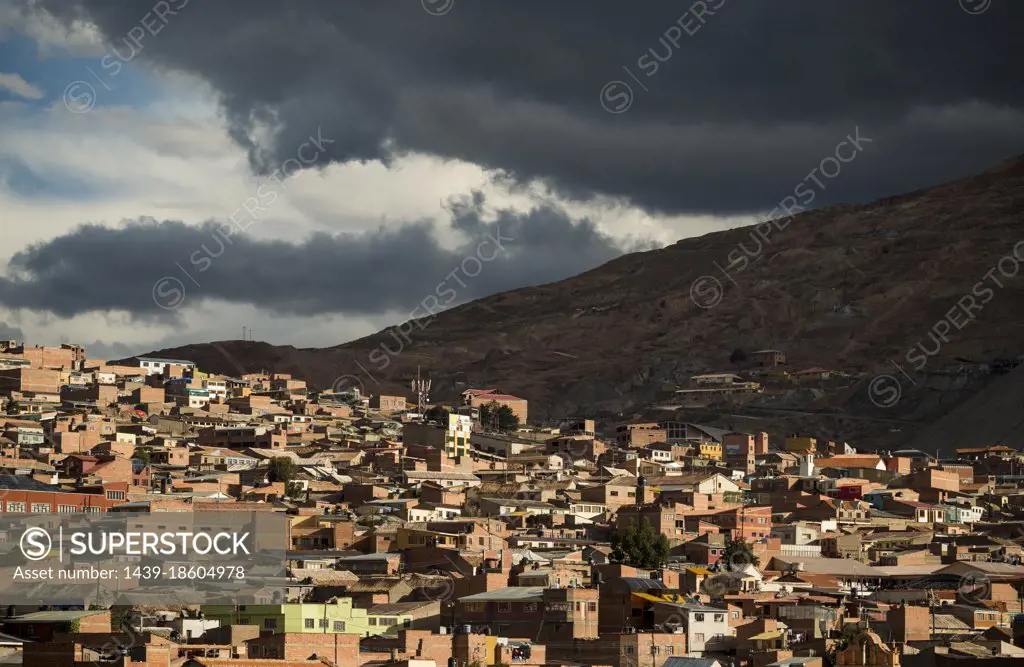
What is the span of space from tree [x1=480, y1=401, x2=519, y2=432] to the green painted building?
7127 centimetres

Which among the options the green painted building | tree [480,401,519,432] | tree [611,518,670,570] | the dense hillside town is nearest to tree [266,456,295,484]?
the dense hillside town

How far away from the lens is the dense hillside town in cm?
4688

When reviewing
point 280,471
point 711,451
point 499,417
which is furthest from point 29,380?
point 711,451

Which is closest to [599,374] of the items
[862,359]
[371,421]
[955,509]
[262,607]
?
[862,359]

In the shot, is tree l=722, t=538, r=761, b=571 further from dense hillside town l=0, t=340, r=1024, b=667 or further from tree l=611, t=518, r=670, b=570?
tree l=611, t=518, r=670, b=570

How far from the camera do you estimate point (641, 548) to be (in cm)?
6694

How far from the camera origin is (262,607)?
48750mm

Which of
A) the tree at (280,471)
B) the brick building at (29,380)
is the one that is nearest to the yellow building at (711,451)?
the tree at (280,471)

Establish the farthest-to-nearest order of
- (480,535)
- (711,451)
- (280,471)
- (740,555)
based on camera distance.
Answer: (711,451)
(280,471)
(740,555)
(480,535)

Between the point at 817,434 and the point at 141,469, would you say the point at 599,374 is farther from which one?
the point at 141,469

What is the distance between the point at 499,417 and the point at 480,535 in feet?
187

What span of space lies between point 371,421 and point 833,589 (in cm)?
5985

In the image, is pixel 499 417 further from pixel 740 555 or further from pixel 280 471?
pixel 740 555

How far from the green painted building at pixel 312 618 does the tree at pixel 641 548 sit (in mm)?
16106
